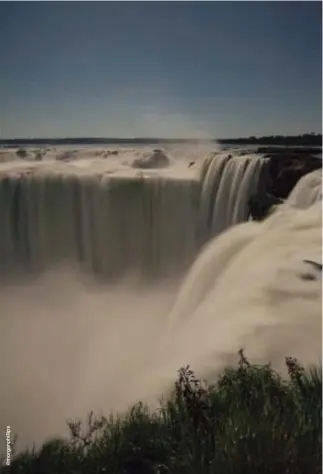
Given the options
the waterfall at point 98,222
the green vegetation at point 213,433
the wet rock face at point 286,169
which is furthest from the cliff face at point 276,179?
the green vegetation at point 213,433

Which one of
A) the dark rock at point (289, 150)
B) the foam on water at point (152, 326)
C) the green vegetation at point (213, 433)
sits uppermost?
the dark rock at point (289, 150)

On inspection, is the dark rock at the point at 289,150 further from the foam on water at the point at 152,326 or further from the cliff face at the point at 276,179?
the foam on water at the point at 152,326

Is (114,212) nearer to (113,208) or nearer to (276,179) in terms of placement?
(113,208)

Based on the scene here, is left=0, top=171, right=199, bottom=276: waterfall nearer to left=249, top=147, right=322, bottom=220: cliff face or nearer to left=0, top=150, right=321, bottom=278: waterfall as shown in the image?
left=0, top=150, right=321, bottom=278: waterfall

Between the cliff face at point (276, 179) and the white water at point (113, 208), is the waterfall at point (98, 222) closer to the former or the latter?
the white water at point (113, 208)

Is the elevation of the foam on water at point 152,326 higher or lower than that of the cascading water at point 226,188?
lower

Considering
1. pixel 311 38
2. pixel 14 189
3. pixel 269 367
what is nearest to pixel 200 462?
pixel 269 367
